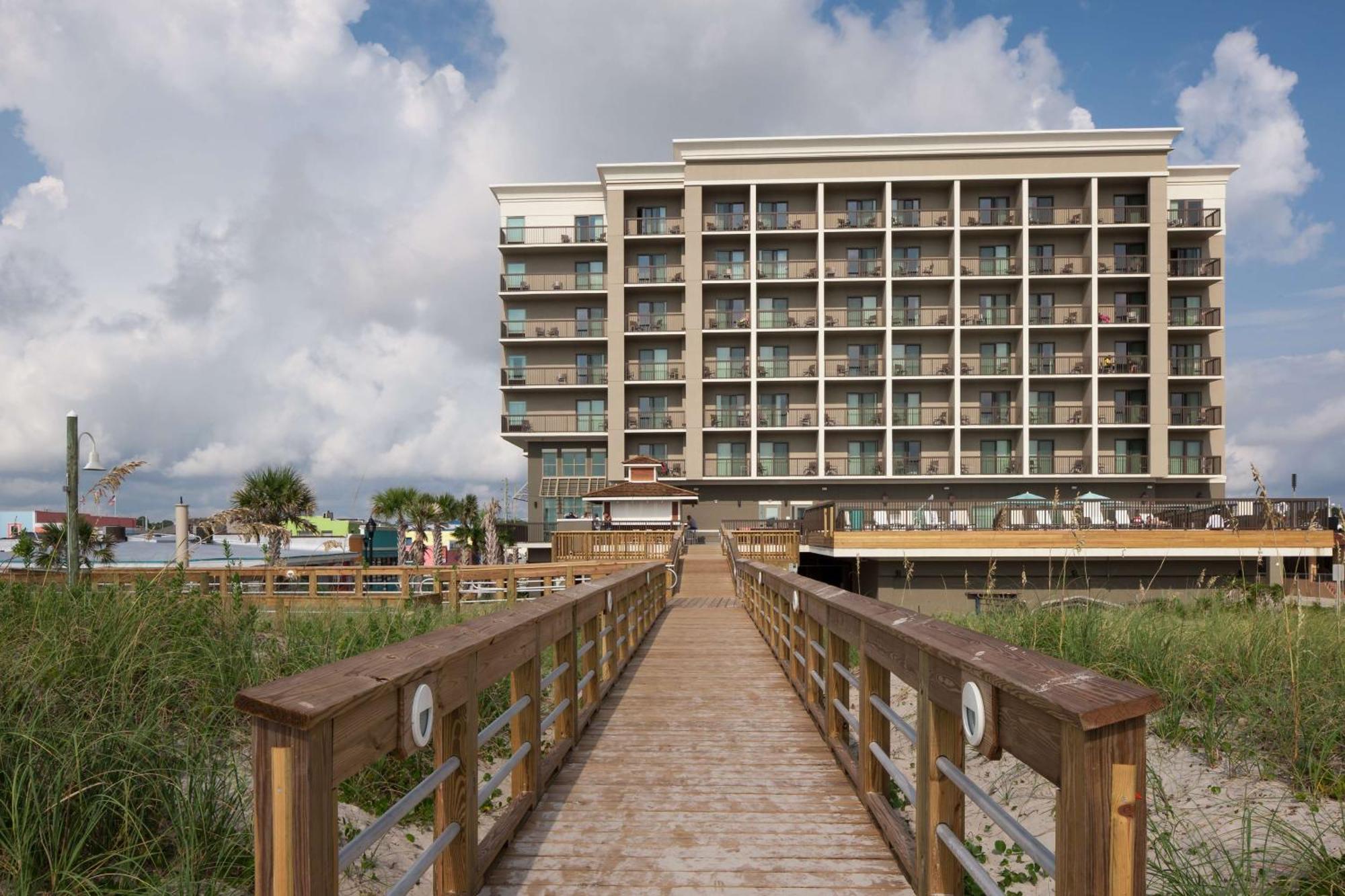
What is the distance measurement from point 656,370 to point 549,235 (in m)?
10.2

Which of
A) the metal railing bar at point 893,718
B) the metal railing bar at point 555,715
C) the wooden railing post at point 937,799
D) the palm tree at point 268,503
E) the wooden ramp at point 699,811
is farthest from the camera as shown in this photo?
the palm tree at point 268,503

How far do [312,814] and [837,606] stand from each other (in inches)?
147

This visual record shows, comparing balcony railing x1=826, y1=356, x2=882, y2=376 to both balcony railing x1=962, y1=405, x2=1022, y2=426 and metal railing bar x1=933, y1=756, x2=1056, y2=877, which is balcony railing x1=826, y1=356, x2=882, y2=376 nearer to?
balcony railing x1=962, y1=405, x2=1022, y2=426

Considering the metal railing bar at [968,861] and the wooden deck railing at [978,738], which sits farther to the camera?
the metal railing bar at [968,861]

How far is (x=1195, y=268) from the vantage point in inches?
1793

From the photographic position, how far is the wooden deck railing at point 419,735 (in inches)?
86.6

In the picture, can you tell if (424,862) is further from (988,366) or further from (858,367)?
(988,366)

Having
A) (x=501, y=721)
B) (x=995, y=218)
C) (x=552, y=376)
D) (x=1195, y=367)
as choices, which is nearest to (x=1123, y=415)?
(x=1195, y=367)

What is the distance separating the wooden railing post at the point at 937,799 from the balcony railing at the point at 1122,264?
1846 inches

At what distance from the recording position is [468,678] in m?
3.60

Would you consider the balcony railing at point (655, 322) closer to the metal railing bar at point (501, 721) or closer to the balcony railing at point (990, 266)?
the balcony railing at point (990, 266)

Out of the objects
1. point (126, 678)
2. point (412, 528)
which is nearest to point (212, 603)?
point (126, 678)

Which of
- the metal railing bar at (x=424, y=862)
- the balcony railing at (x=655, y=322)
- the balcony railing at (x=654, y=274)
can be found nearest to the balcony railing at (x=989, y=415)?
the balcony railing at (x=655, y=322)

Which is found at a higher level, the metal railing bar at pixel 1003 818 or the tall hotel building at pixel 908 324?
the tall hotel building at pixel 908 324
